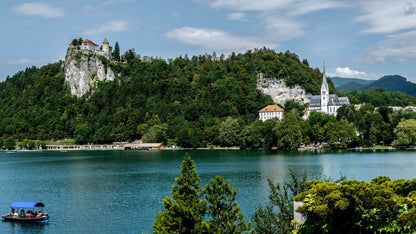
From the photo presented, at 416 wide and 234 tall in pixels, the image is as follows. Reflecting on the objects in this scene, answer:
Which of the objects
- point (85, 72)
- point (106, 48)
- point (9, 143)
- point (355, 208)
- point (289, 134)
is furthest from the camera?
point (106, 48)

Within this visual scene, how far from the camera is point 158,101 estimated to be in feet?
504

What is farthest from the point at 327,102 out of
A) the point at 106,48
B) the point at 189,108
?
the point at 106,48

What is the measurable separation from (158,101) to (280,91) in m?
45.2

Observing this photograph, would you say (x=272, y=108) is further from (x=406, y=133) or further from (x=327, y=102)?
(x=406, y=133)

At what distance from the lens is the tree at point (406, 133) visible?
93.6 metres

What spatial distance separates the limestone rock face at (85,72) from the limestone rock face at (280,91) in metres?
68.7

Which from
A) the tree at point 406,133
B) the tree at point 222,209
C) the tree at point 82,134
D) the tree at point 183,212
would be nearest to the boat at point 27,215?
the tree at point 183,212

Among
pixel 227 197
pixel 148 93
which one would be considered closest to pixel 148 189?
pixel 227 197

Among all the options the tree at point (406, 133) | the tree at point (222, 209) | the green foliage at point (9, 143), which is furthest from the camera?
the green foliage at point (9, 143)

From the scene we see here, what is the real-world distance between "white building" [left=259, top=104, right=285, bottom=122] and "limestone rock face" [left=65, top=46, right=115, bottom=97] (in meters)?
77.0

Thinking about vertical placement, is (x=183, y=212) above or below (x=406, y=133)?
below

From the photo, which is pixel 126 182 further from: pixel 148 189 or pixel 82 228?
pixel 82 228

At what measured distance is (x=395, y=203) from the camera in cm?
1270

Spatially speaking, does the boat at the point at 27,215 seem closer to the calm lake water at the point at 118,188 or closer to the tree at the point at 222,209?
the calm lake water at the point at 118,188
